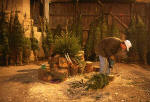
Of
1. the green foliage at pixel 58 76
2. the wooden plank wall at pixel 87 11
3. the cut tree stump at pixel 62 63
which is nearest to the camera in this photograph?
the green foliage at pixel 58 76

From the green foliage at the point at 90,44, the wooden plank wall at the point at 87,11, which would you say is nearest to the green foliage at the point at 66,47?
the green foliage at the point at 90,44

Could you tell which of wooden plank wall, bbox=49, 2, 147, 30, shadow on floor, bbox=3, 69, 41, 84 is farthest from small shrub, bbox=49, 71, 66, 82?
wooden plank wall, bbox=49, 2, 147, 30

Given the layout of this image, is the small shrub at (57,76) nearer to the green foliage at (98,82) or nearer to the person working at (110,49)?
the green foliage at (98,82)

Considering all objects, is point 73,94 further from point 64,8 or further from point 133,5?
point 133,5

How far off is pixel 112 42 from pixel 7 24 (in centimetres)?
575

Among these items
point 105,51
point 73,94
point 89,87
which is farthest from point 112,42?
point 73,94

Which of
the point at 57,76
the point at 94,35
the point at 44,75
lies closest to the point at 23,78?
the point at 44,75

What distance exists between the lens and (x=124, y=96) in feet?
15.3

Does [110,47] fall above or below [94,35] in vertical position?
below

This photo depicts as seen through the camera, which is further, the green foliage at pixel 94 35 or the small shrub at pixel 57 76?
the green foliage at pixel 94 35

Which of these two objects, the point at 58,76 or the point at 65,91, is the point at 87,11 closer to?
the point at 58,76

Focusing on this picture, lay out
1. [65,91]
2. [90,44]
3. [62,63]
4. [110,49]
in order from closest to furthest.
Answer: [65,91], [110,49], [62,63], [90,44]

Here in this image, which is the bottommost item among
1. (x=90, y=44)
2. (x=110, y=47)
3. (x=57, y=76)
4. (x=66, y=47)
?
(x=57, y=76)

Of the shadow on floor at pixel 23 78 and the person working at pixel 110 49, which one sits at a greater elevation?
the person working at pixel 110 49
